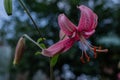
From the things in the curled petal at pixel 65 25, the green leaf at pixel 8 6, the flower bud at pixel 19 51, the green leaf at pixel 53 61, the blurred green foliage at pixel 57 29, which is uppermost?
the green leaf at pixel 8 6

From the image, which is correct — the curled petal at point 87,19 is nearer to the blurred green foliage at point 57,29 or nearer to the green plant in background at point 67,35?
the green plant in background at point 67,35

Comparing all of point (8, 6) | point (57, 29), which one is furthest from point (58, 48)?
point (57, 29)

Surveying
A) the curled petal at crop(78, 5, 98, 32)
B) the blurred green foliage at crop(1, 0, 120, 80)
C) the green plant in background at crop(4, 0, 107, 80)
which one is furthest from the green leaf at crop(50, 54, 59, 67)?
the blurred green foliage at crop(1, 0, 120, 80)

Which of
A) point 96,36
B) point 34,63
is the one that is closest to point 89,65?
point 96,36

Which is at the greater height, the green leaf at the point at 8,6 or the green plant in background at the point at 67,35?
the green leaf at the point at 8,6

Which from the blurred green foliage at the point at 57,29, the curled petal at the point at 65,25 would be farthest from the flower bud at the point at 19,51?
the blurred green foliage at the point at 57,29

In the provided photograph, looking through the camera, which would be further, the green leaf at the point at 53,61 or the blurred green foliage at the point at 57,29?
the blurred green foliage at the point at 57,29

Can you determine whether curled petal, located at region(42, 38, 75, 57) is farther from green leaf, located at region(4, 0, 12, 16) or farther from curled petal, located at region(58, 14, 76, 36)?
green leaf, located at region(4, 0, 12, 16)

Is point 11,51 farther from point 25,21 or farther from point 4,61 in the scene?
point 25,21
